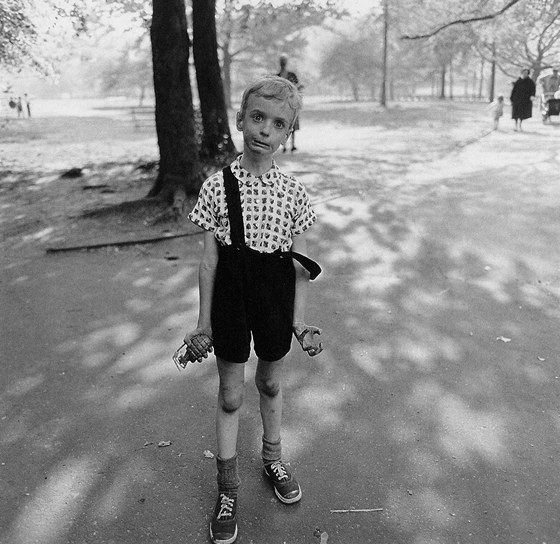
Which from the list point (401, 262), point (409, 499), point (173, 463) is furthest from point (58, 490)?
point (401, 262)

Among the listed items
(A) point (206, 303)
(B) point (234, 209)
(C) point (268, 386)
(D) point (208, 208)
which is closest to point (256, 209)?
(B) point (234, 209)

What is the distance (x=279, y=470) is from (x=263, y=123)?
1.64m

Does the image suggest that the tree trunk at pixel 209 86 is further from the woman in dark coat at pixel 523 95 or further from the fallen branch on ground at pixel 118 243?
the woman in dark coat at pixel 523 95

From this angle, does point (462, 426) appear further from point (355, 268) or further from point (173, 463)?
point (355, 268)

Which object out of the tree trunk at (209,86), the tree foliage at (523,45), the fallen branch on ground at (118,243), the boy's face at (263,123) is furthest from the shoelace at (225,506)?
the tree foliage at (523,45)

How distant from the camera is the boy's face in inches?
91.1

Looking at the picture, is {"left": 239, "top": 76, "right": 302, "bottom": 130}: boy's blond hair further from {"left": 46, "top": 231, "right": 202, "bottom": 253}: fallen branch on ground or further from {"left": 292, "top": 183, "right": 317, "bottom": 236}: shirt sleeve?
{"left": 46, "top": 231, "right": 202, "bottom": 253}: fallen branch on ground

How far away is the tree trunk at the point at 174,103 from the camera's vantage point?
8031 millimetres

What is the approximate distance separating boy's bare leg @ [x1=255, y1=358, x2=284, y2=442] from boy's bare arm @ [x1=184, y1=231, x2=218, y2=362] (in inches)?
13.0

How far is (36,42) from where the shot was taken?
15703 millimetres

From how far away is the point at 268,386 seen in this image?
272 centimetres

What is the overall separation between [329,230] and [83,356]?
3.81 m

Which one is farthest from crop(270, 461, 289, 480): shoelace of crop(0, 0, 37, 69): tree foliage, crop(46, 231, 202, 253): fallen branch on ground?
crop(0, 0, 37, 69): tree foliage

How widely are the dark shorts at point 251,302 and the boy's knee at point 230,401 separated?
0.19 meters
